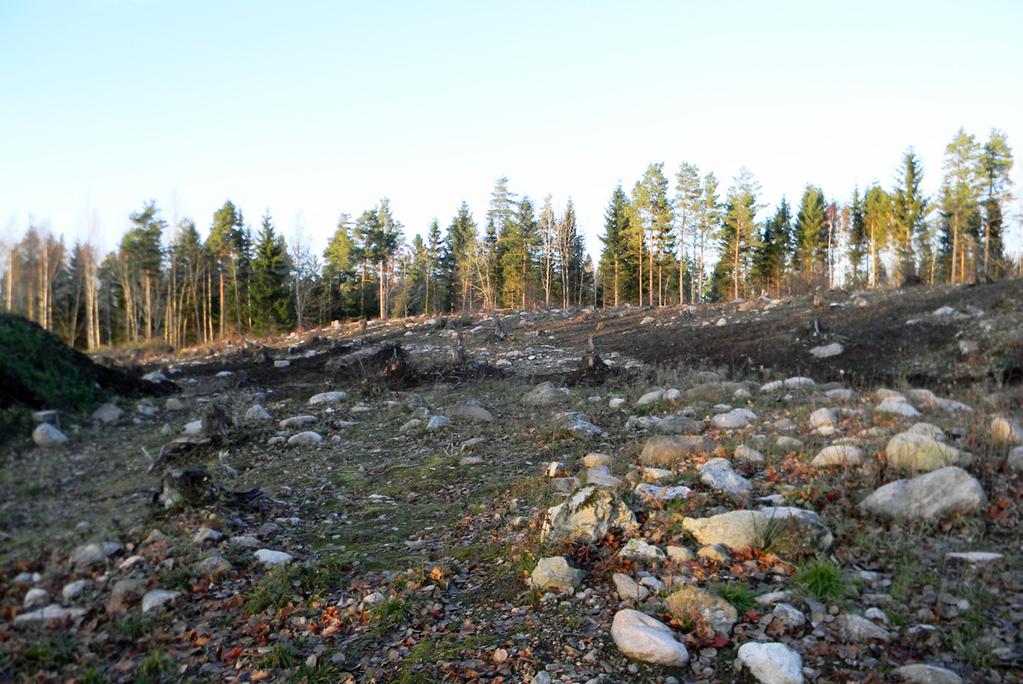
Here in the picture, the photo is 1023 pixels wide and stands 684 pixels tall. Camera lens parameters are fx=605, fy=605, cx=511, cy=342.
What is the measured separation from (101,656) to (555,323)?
21.7m

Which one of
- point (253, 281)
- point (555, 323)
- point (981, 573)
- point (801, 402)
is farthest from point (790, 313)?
point (253, 281)

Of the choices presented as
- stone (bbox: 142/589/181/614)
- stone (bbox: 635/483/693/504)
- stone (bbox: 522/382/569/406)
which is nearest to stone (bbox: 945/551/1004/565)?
stone (bbox: 635/483/693/504)

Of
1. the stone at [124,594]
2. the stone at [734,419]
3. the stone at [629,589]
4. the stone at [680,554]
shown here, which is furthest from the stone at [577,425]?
the stone at [124,594]

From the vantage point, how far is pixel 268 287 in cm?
4359

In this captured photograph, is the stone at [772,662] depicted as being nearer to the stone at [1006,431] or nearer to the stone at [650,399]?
the stone at [1006,431]

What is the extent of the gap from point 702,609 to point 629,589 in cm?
49

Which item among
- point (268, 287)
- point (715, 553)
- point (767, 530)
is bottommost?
point (715, 553)

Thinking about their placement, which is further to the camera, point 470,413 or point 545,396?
point 545,396

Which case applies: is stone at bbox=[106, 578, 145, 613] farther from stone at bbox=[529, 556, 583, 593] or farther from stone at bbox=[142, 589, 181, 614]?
stone at bbox=[529, 556, 583, 593]

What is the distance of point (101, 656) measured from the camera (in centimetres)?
→ 371

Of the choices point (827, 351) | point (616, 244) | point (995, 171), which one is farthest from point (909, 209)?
point (827, 351)

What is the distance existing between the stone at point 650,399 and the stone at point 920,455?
418 cm

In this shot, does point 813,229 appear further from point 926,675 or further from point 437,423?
point 926,675

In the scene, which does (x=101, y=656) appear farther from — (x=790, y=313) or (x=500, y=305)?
→ (x=500, y=305)
